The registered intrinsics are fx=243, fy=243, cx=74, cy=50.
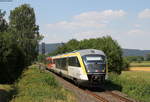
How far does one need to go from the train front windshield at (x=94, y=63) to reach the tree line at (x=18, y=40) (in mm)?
20585

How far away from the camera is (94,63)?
19172mm

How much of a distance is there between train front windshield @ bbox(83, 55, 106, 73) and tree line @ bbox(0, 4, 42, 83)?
67.5 ft


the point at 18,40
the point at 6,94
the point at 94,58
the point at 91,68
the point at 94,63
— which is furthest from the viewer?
the point at 18,40

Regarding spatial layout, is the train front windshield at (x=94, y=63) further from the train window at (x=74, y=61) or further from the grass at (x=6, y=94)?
the grass at (x=6, y=94)

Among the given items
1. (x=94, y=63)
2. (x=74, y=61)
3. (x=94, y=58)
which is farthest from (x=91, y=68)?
(x=74, y=61)

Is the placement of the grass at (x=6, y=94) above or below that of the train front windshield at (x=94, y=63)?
below

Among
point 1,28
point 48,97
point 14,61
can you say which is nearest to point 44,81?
point 48,97

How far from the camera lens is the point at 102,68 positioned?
19.1 meters

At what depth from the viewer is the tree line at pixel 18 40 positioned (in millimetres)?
37625

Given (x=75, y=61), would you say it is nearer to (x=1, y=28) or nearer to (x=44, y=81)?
(x=44, y=81)

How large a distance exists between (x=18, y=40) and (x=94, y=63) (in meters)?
36.9

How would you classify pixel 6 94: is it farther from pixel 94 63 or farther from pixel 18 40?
pixel 18 40

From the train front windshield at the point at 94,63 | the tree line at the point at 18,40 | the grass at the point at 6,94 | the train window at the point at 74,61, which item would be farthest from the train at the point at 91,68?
the tree line at the point at 18,40

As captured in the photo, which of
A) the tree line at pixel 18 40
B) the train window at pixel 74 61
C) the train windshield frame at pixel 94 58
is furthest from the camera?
the tree line at pixel 18 40
